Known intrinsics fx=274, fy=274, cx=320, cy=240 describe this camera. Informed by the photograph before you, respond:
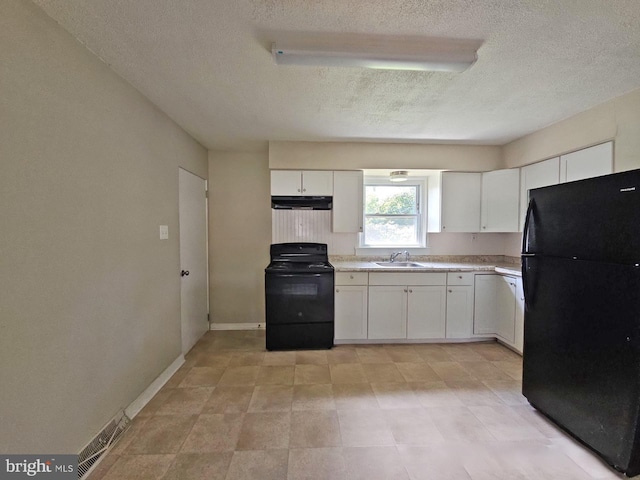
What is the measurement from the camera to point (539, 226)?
6.54ft

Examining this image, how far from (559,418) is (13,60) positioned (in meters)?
3.60

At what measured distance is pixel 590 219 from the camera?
5.41 ft

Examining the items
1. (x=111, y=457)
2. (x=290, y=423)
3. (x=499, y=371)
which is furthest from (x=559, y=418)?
(x=111, y=457)

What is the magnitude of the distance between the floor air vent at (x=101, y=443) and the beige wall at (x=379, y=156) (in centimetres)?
268

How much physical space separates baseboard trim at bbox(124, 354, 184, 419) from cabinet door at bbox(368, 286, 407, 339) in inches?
81.2

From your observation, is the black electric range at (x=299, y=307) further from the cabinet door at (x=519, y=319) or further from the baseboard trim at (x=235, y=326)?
the cabinet door at (x=519, y=319)

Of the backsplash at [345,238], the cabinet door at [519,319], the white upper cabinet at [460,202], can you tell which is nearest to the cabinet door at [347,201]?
the backsplash at [345,238]

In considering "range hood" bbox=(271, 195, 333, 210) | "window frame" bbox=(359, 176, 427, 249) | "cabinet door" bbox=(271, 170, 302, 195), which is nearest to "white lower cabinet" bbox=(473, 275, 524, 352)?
"window frame" bbox=(359, 176, 427, 249)

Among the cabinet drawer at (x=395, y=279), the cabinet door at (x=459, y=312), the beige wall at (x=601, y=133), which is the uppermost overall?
the beige wall at (x=601, y=133)

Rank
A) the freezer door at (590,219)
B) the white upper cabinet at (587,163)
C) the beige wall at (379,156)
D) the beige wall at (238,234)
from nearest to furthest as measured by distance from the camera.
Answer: the freezer door at (590,219) < the white upper cabinet at (587,163) < the beige wall at (379,156) < the beige wall at (238,234)

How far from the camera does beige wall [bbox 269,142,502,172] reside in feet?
10.9

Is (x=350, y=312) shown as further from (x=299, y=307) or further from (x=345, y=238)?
(x=345, y=238)

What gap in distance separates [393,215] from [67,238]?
336cm

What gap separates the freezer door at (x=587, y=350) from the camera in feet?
4.85
